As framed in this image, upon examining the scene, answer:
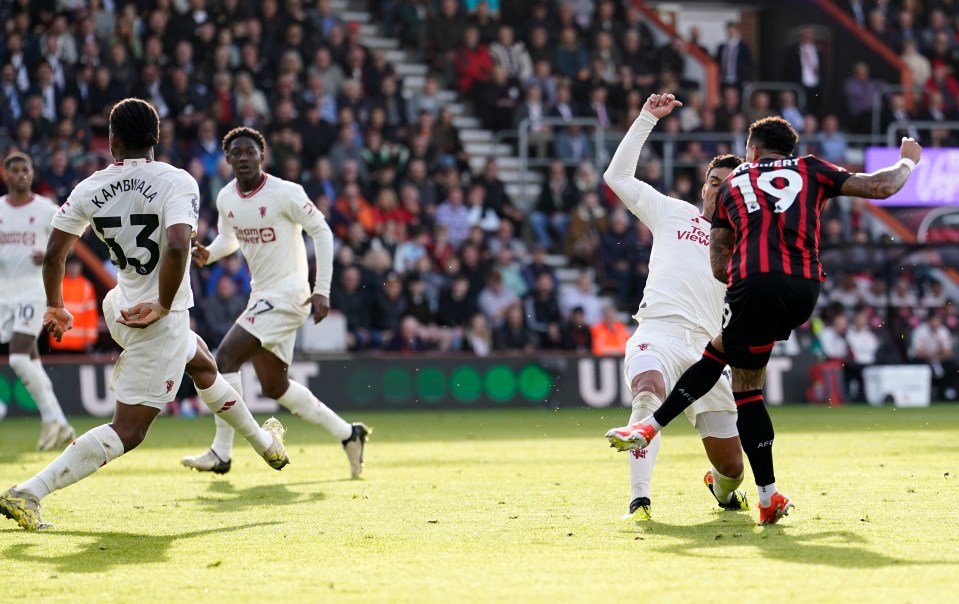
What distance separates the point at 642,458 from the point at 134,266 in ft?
9.59

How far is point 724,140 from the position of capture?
24.6 meters

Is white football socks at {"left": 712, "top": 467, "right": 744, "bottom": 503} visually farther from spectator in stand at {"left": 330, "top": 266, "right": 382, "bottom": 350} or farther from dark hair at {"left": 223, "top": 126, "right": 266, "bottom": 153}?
spectator in stand at {"left": 330, "top": 266, "right": 382, "bottom": 350}

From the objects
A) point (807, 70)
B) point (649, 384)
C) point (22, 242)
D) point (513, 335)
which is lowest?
point (513, 335)

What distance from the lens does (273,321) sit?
10891 millimetres

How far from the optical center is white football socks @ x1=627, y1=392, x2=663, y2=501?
7.95 meters

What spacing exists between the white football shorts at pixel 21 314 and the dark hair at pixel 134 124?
5.91 m

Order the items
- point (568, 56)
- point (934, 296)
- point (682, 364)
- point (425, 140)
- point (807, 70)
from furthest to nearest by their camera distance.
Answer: point (807, 70), point (568, 56), point (934, 296), point (425, 140), point (682, 364)

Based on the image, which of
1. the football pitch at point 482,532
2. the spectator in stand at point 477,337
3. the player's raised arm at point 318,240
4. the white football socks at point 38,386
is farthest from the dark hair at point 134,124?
the spectator in stand at point 477,337

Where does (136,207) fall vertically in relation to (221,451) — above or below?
above

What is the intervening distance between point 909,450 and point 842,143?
1333cm

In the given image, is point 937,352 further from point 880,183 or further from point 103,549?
point 103,549

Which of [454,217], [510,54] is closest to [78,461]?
[454,217]

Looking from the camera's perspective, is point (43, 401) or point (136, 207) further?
point (43, 401)

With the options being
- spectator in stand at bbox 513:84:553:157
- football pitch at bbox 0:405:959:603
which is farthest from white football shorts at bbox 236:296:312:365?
spectator in stand at bbox 513:84:553:157
